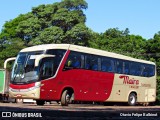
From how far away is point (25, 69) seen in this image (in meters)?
15.9

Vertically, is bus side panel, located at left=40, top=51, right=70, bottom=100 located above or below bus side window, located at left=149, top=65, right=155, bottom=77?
below

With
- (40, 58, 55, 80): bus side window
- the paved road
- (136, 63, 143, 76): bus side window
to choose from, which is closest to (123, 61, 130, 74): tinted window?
(136, 63, 143, 76): bus side window

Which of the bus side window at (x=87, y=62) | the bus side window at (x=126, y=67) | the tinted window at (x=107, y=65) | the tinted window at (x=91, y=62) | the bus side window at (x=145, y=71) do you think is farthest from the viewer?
the bus side window at (x=145, y=71)

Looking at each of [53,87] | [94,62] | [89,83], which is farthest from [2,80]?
[53,87]

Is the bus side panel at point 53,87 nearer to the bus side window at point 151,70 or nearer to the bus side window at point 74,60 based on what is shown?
the bus side window at point 74,60

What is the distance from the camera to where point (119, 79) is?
2008 cm

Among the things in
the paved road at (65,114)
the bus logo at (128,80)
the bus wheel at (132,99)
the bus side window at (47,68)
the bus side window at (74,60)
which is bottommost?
the bus wheel at (132,99)

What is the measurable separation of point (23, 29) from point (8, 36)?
7.12 meters

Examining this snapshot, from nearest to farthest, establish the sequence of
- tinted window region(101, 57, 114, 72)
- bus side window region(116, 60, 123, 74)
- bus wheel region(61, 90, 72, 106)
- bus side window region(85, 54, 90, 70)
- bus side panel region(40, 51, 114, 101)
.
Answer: bus side panel region(40, 51, 114, 101) → bus wheel region(61, 90, 72, 106) → bus side window region(85, 54, 90, 70) → tinted window region(101, 57, 114, 72) → bus side window region(116, 60, 123, 74)

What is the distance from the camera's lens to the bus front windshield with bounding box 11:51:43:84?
15.5 m

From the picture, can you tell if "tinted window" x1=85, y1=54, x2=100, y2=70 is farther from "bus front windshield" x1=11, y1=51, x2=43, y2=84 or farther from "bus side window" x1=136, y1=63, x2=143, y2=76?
"bus side window" x1=136, y1=63, x2=143, y2=76

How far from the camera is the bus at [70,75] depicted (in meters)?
15.6

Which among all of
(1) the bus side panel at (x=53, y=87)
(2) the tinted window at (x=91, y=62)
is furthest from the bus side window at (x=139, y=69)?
(1) the bus side panel at (x=53, y=87)

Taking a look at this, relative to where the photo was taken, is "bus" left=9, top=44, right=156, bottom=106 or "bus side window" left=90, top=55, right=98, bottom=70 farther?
"bus side window" left=90, top=55, right=98, bottom=70
